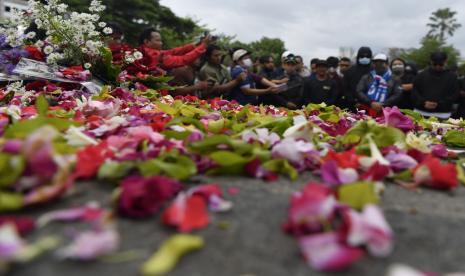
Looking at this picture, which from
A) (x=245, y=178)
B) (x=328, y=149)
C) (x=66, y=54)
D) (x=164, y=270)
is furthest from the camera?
(x=66, y=54)

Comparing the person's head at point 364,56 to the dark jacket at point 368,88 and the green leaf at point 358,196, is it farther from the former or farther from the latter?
the green leaf at point 358,196

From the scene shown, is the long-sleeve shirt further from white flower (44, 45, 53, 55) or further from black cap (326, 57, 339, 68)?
black cap (326, 57, 339, 68)

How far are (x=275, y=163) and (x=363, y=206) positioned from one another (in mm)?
370

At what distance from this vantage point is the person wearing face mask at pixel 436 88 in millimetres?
5078

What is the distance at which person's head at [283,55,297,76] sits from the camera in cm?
552

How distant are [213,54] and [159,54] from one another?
70 centimetres

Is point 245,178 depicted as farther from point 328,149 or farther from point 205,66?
point 205,66

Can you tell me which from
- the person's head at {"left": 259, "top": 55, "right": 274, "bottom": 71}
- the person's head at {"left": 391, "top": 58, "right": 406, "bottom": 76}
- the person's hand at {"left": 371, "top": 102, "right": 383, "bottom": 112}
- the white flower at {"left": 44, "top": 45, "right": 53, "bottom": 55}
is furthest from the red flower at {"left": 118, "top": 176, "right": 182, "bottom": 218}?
the person's head at {"left": 391, "top": 58, "right": 406, "bottom": 76}

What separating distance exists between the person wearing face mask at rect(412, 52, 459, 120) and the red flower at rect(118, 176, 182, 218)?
15.3ft

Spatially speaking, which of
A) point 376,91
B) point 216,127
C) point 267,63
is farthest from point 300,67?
point 216,127

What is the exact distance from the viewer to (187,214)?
3.08ft

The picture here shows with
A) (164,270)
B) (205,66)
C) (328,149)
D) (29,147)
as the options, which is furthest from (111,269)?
(205,66)

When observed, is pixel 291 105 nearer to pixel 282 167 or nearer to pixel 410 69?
pixel 410 69

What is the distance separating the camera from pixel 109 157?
1239 millimetres
